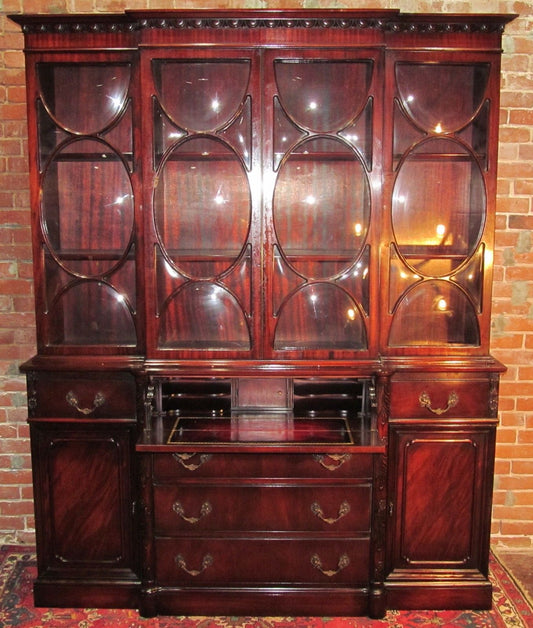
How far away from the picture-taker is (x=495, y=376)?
2.37 m

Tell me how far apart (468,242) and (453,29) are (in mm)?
817

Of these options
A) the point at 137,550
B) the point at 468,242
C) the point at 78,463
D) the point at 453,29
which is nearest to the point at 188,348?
the point at 78,463

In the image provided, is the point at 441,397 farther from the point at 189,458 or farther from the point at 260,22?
the point at 260,22

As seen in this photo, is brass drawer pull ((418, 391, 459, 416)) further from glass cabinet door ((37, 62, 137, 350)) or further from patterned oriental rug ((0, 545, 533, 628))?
glass cabinet door ((37, 62, 137, 350))

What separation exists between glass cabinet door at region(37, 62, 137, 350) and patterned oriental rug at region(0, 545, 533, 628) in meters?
1.09

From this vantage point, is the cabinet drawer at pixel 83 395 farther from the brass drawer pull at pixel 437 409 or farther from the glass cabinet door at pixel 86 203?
the brass drawer pull at pixel 437 409

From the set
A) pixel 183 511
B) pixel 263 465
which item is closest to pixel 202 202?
pixel 263 465

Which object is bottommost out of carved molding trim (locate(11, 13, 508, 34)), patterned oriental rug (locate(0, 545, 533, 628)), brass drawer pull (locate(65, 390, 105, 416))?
patterned oriental rug (locate(0, 545, 533, 628))

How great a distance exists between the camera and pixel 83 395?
241 centimetres

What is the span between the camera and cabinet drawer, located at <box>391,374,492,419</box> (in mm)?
2381

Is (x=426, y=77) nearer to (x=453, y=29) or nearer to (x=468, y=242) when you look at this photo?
(x=453, y=29)

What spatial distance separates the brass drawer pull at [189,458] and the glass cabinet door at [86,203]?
502 mm

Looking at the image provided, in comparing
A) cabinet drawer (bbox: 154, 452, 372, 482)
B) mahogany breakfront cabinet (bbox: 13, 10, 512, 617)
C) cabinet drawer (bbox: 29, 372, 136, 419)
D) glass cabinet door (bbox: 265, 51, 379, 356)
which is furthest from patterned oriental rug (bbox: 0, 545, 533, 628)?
glass cabinet door (bbox: 265, 51, 379, 356)

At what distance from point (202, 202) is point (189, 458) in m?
1.01
